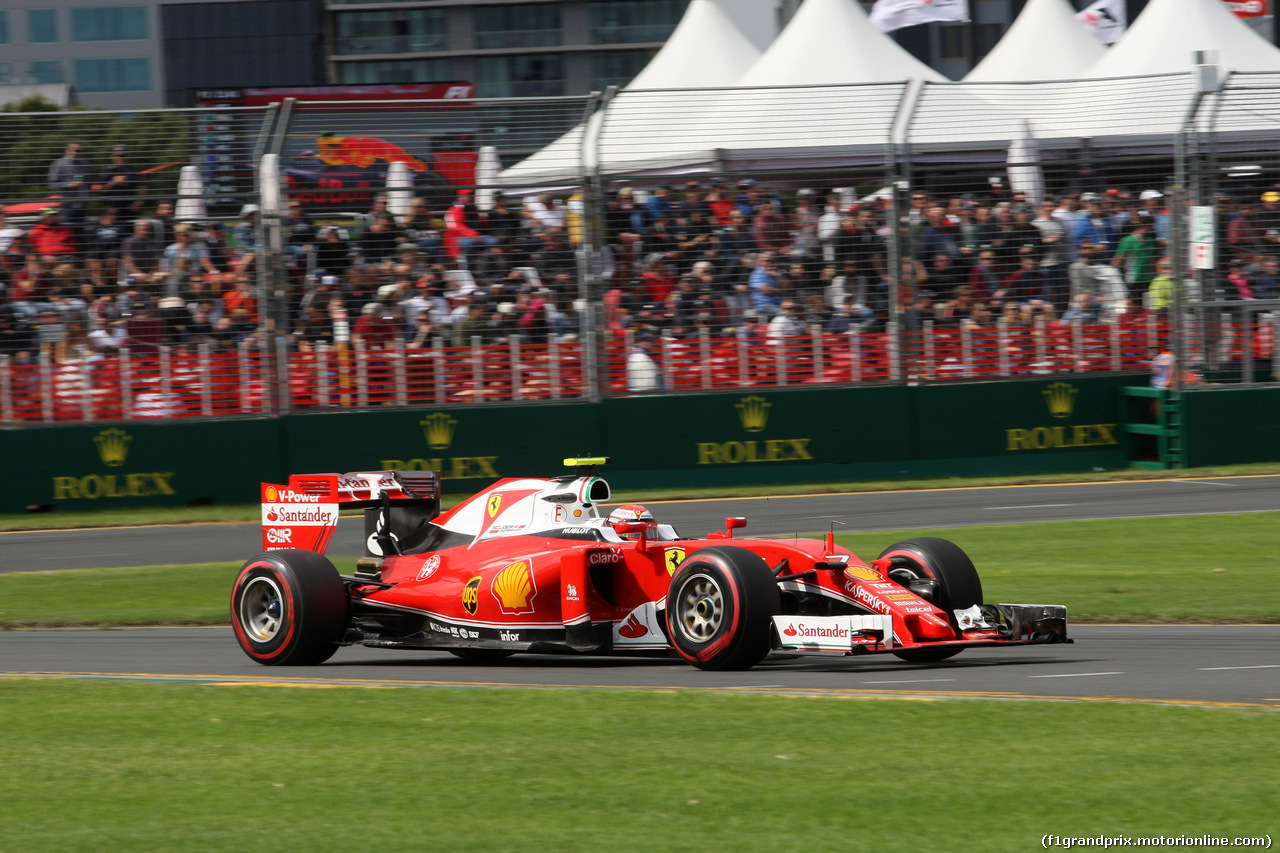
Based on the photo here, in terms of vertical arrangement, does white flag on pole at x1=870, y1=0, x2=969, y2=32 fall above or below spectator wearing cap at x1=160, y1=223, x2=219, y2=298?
above

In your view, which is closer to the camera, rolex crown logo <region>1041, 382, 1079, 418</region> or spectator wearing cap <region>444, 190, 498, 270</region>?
spectator wearing cap <region>444, 190, 498, 270</region>

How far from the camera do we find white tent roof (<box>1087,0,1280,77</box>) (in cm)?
2862

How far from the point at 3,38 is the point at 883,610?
294 feet

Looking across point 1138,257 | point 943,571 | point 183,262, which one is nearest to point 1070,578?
point 943,571

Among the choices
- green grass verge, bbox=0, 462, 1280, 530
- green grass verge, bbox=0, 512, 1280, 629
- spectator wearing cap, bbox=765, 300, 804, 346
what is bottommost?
green grass verge, bbox=0, 512, 1280, 629

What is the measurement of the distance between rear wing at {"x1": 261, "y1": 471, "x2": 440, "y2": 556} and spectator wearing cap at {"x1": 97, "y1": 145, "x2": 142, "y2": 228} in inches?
351

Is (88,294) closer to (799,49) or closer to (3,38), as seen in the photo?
(799,49)

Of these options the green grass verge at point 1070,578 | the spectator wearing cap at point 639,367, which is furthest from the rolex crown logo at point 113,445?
the spectator wearing cap at point 639,367

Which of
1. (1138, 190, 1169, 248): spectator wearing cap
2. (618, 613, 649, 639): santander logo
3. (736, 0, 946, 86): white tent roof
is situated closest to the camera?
(618, 613, 649, 639): santander logo

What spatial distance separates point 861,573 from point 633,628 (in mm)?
1282

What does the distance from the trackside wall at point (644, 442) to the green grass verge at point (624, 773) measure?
426 inches

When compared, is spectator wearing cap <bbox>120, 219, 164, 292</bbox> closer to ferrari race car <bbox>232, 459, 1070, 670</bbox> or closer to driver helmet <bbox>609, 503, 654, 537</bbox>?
ferrari race car <bbox>232, 459, 1070, 670</bbox>

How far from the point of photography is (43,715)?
742cm

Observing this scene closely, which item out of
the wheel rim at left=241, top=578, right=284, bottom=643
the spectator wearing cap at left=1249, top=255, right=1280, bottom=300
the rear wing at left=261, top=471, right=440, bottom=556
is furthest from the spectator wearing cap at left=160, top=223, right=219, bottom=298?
the spectator wearing cap at left=1249, top=255, right=1280, bottom=300
